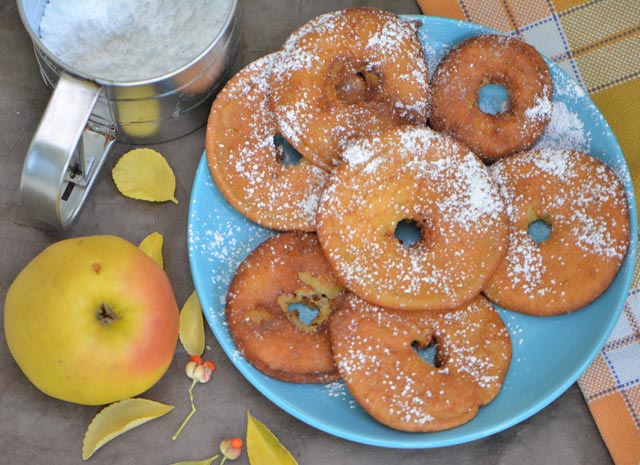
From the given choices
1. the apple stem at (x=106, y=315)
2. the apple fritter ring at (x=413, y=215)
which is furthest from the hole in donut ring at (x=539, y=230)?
the apple stem at (x=106, y=315)

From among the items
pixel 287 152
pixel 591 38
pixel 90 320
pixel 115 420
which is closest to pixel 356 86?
pixel 287 152

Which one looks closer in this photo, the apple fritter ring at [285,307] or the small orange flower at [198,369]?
the apple fritter ring at [285,307]

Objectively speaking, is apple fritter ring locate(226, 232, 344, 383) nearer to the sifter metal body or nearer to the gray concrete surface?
the gray concrete surface

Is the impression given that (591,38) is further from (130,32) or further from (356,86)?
(130,32)

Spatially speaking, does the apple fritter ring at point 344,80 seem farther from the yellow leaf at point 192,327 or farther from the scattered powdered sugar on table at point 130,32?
the yellow leaf at point 192,327

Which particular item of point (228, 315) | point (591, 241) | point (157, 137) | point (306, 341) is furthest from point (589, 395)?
point (157, 137)

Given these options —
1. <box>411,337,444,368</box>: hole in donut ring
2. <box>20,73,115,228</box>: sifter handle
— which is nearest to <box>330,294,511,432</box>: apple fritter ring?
<box>411,337,444,368</box>: hole in donut ring
